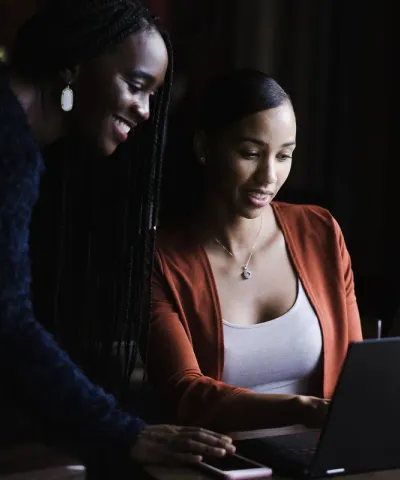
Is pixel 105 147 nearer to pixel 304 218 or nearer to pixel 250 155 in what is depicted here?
pixel 250 155

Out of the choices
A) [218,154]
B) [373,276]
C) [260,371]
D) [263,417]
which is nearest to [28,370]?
[263,417]

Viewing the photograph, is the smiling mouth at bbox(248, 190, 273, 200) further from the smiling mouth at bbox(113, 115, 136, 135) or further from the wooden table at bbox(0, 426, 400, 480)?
the wooden table at bbox(0, 426, 400, 480)

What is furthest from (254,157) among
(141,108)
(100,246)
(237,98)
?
(141,108)

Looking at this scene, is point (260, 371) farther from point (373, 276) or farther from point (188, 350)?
point (373, 276)

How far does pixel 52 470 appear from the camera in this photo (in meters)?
1.14

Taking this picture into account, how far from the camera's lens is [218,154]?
171 cm

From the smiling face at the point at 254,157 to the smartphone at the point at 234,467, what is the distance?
638 mm

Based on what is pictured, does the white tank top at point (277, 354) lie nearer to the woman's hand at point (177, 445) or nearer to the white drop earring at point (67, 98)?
the woman's hand at point (177, 445)

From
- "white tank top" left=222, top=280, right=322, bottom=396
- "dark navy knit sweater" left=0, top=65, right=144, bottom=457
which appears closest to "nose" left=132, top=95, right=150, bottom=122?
"dark navy knit sweater" left=0, top=65, right=144, bottom=457

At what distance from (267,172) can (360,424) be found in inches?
26.4

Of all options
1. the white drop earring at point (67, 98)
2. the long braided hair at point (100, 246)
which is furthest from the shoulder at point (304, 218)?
the white drop earring at point (67, 98)

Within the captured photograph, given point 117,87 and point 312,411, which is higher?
point 117,87

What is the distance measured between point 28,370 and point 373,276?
5.35 feet

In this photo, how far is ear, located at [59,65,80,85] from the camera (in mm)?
1231
